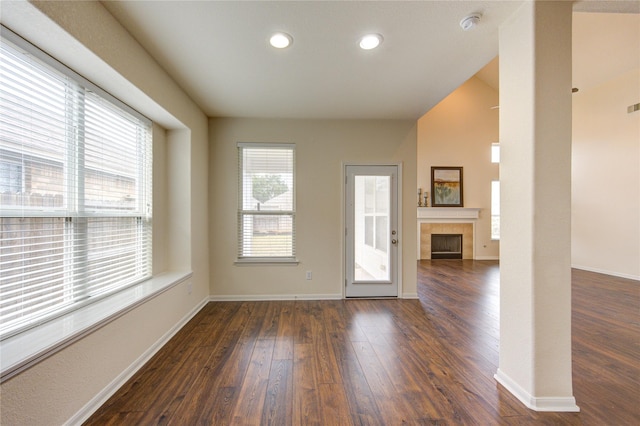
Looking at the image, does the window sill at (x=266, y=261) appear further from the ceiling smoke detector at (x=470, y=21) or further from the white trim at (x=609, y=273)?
the white trim at (x=609, y=273)

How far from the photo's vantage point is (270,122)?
12.3 ft

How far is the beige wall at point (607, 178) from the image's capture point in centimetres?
471

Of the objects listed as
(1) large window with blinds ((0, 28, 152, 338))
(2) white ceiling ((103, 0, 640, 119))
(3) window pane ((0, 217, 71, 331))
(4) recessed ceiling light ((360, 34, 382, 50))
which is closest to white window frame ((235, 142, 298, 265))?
(2) white ceiling ((103, 0, 640, 119))

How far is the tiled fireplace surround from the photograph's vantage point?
720 centimetres

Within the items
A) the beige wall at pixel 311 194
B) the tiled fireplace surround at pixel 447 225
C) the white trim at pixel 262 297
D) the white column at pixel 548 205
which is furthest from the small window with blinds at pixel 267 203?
the tiled fireplace surround at pixel 447 225

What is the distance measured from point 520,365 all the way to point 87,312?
3.02 metres

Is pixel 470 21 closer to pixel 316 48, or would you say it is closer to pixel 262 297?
pixel 316 48

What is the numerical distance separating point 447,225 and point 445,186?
1.11 meters

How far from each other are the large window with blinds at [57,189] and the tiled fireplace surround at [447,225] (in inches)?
263

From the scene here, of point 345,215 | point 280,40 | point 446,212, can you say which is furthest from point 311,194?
point 446,212

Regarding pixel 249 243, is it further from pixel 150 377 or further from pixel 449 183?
pixel 449 183

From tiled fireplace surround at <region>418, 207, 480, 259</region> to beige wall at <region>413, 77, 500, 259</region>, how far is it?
8.5 inches

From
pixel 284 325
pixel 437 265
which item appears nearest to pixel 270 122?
pixel 284 325

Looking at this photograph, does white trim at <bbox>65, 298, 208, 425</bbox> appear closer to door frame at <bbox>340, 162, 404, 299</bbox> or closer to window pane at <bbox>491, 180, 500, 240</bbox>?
door frame at <bbox>340, 162, 404, 299</bbox>
